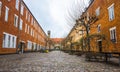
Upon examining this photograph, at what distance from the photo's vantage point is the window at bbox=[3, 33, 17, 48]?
2073 cm

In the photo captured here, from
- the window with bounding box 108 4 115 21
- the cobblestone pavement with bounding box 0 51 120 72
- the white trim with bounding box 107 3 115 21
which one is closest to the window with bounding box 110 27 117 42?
the white trim with bounding box 107 3 115 21

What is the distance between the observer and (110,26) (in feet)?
68.9

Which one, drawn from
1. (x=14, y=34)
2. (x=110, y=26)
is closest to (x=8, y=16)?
(x=14, y=34)

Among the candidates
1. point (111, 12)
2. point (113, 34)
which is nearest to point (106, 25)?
point (111, 12)

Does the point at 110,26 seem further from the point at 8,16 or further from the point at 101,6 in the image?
the point at 8,16

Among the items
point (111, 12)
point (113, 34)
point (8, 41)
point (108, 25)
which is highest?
point (111, 12)

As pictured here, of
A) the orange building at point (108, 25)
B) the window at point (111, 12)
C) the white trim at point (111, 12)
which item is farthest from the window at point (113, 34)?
the window at point (111, 12)

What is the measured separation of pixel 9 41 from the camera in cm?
2266

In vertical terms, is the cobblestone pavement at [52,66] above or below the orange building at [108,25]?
below

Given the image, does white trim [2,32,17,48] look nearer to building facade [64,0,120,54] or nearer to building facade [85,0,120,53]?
building facade [64,0,120,54]

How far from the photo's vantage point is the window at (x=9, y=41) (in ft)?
68.0

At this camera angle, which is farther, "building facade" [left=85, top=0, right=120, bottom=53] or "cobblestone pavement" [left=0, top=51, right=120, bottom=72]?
"building facade" [left=85, top=0, right=120, bottom=53]

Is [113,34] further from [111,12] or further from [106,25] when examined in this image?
[111,12]

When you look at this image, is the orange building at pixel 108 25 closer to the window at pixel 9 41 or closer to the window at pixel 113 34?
the window at pixel 113 34
